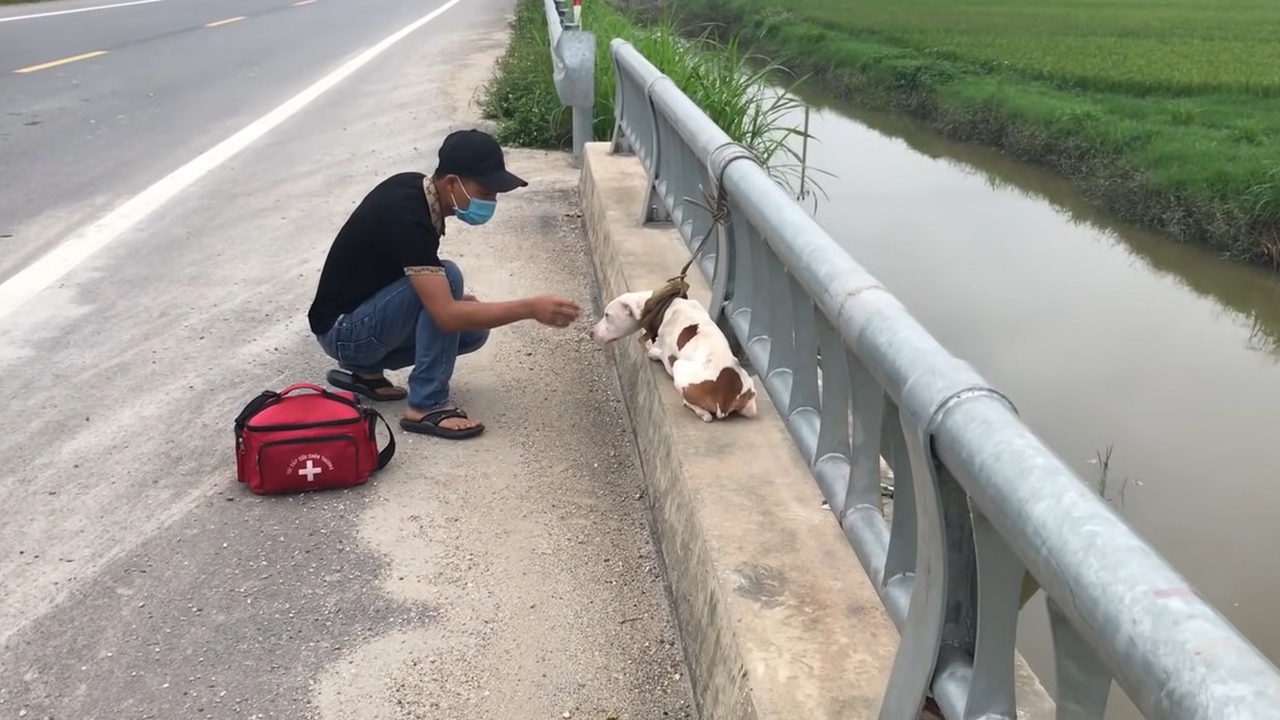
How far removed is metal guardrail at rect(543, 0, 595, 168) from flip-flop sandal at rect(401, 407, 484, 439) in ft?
13.0

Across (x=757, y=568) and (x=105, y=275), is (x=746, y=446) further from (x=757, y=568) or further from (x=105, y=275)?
(x=105, y=275)

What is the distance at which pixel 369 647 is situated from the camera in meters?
3.09

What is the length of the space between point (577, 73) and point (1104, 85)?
10.2 metres

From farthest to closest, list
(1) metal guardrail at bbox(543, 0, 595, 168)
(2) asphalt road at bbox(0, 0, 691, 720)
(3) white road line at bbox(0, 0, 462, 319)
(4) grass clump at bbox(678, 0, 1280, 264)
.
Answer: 1. (4) grass clump at bbox(678, 0, 1280, 264)
2. (1) metal guardrail at bbox(543, 0, 595, 168)
3. (3) white road line at bbox(0, 0, 462, 319)
4. (2) asphalt road at bbox(0, 0, 691, 720)

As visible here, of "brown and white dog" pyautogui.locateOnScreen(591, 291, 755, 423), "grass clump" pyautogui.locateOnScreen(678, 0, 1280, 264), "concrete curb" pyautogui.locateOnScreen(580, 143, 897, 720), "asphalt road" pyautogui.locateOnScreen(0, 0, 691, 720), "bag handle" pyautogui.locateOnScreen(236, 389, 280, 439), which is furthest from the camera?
"grass clump" pyautogui.locateOnScreen(678, 0, 1280, 264)

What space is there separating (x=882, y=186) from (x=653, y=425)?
34.1ft

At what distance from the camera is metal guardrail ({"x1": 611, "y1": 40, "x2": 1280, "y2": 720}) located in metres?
1.24

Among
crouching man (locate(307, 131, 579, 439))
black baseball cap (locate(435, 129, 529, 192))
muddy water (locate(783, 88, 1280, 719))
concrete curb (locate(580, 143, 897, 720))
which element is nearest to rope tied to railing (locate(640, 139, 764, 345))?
concrete curb (locate(580, 143, 897, 720))

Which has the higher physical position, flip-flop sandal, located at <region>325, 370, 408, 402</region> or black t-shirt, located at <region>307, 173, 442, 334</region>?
black t-shirt, located at <region>307, 173, 442, 334</region>

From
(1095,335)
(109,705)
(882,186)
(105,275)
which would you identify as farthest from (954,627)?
(882,186)

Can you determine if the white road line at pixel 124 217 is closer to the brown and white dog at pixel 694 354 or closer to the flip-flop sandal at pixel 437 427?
the flip-flop sandal at pixel 437 427

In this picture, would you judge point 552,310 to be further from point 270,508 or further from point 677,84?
point 677,84

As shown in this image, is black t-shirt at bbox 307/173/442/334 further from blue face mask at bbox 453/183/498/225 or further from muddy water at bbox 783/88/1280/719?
muddy water at bbox 783/88/1280/719

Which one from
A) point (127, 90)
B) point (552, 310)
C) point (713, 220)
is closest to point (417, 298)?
point (552, 310)
